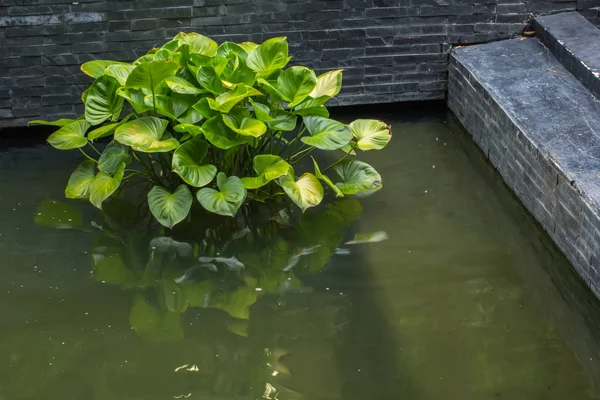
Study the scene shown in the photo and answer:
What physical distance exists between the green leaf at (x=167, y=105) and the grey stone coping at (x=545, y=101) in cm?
149

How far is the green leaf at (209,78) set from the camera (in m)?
3.25

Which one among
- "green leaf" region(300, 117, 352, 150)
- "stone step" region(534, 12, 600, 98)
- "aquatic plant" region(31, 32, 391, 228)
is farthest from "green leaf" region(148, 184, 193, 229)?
"stone step" region(534, 12, 600, 98)

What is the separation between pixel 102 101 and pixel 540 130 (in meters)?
1.89

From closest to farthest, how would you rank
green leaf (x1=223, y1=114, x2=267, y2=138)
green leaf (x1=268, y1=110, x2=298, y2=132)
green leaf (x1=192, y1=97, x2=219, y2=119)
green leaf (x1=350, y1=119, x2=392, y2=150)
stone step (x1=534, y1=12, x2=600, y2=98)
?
green leaf (x1=223, y1=114, x2=267, y2=138), green leaf (x1=192, y1=97, x2=219, y2=119), green leaf (x1=268, y1=110, x2=298, y2=132), green leaf (x1=350, y1=119, x2=392, y2=150), stone step (x1=534, y1=12, x2=600, y2=98)

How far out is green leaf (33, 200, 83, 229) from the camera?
11.4 feet

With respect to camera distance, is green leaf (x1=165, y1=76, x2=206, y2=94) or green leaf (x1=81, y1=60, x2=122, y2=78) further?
green leaf (x1=81, y1=60, x2=122, y2=78)

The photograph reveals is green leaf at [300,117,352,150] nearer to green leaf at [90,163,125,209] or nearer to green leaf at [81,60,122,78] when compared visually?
green leaf at [90,163,125,209]

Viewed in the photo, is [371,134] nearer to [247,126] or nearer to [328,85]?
[328,85]

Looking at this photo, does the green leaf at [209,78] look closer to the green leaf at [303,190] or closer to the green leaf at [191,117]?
the green leaf at [191,117]

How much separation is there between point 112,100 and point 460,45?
6.78 feet

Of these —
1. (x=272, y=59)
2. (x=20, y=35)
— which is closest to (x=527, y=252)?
(x=272, y=59)

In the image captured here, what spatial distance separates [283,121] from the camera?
133 inches

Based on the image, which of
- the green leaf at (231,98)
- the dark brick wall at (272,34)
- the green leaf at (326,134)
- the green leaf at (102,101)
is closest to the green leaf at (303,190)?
the green leaf at (326,134)

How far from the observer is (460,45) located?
4449 millimetres
